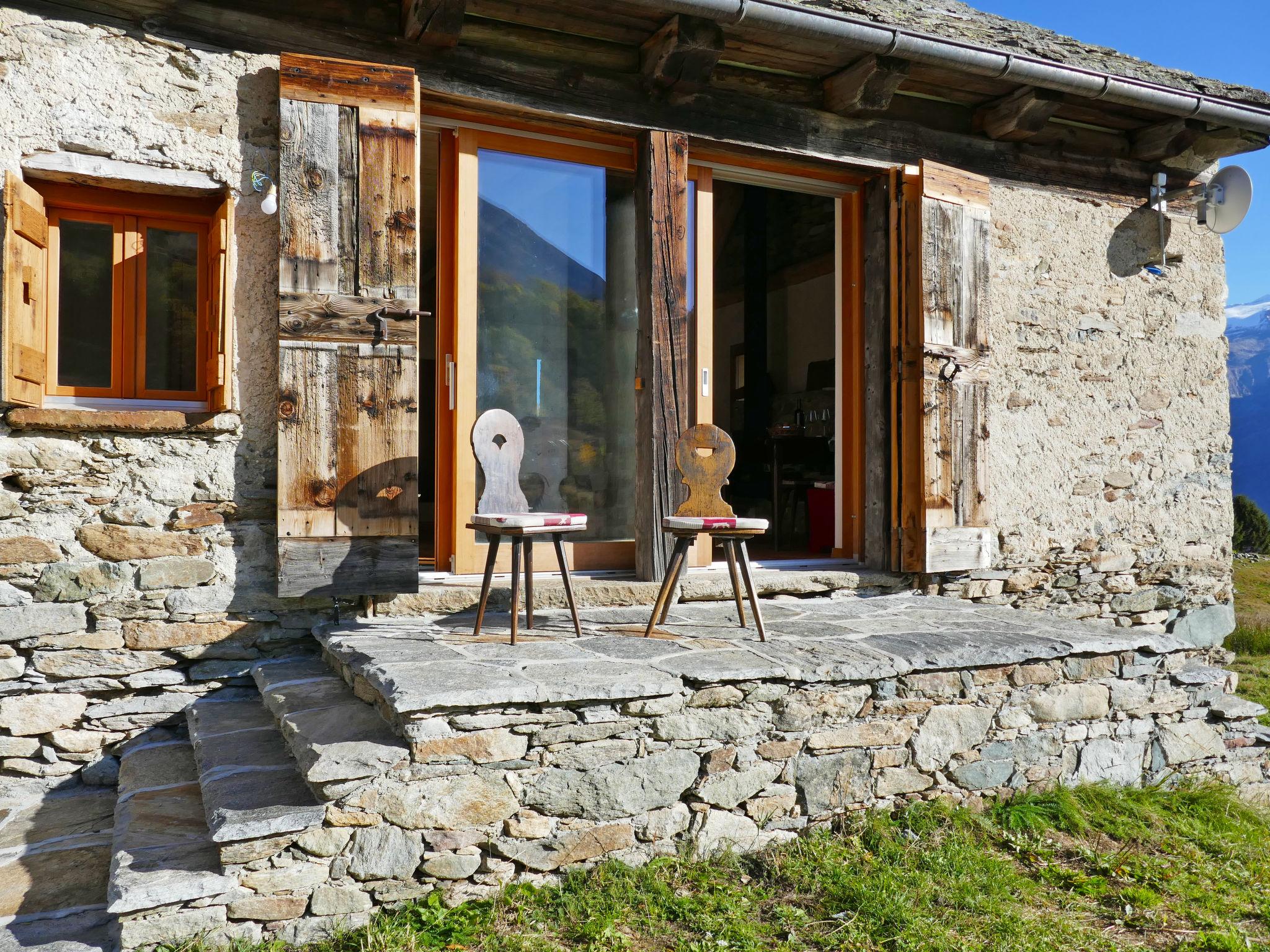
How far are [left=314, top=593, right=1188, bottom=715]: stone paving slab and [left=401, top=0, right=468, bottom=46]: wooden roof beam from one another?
247 centimetres

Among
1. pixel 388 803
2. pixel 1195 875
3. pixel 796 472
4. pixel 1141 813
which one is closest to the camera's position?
pixel 388 803

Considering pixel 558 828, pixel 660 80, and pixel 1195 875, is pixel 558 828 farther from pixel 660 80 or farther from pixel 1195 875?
pixel 660 80

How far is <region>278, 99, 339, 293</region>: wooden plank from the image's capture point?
3691mm

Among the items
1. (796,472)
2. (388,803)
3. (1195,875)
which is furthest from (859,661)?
(796,472)

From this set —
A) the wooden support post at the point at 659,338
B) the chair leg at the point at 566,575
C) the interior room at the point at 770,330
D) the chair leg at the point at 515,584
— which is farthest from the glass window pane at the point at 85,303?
the interior room at the point at 770,330

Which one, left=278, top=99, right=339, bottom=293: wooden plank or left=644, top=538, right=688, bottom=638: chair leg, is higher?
left=278, top=99, right=339, bottom=293: wooden plank

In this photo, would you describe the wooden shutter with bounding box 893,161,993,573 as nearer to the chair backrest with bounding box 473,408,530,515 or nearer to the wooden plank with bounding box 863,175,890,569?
the wooden plank with bounding box 863,175,890,569

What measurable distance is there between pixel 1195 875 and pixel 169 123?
4659mm

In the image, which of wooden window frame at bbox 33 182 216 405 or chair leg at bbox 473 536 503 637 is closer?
chair leg at bbox 473 536 503 637

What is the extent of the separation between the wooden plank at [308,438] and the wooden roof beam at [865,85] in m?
2.81

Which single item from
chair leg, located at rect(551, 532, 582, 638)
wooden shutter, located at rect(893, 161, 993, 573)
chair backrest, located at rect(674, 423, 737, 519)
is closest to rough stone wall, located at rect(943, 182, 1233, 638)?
wooden shutter, located at rect(893, 161, 993, 573)

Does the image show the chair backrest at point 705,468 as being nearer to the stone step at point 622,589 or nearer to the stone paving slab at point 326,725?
the stone step at point 622,589

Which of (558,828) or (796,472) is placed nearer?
(558,828)

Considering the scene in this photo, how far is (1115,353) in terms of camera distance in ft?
18.0
